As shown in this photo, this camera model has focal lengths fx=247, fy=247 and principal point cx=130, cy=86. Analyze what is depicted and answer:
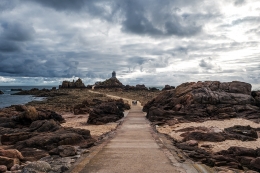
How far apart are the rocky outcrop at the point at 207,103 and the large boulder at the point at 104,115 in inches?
145

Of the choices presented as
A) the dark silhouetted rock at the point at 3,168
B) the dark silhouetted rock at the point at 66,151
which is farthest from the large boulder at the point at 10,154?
the dark silhouetted rock at the point at 66,151

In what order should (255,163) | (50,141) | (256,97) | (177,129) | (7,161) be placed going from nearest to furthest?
1. (7,161)
2. (255,163)
3. (50,141)
4. (177,129)
5. (256,97)

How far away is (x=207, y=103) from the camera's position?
2720 centimetres

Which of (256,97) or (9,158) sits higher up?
(256,97)

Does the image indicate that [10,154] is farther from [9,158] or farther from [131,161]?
[131,161]

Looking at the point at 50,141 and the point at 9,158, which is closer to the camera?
the point at 9,158

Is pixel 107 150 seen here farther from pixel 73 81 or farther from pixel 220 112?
pixel 73 81

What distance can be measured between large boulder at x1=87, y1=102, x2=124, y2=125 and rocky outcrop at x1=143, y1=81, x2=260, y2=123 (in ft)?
12.1

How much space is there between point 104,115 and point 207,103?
11.4m

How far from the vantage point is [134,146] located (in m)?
12.9

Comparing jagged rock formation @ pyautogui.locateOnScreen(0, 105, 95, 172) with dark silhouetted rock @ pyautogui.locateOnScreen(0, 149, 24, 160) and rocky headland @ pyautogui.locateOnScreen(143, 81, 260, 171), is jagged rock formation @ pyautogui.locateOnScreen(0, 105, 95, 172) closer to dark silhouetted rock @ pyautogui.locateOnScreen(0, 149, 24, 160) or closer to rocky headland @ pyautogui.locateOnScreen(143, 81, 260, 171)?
dark silhouetted rock @ pyautogui.locateOnScreen(0, 149, 24, 160)

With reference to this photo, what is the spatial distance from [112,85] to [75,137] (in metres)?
120

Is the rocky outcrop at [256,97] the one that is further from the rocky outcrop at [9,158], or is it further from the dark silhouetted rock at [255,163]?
the rocky outcrop at [9,158]

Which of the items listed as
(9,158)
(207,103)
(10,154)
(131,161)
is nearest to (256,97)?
(207,103)
